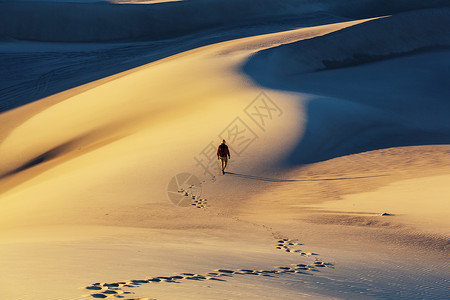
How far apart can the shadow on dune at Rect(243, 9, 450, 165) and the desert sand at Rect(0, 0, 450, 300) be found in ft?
0.27

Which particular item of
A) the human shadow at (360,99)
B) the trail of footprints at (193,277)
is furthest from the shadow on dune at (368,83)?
the trail of footprints at (193,277)

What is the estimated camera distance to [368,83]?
23688 mm

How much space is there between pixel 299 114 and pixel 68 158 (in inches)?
229

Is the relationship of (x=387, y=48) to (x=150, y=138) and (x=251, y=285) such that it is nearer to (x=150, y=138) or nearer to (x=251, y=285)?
(x=150, y=138)

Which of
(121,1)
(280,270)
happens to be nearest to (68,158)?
(280,270)

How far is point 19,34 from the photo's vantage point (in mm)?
37781

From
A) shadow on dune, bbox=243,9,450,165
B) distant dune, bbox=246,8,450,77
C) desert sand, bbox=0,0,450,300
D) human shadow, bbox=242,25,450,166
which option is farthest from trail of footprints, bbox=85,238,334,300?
distant dune, bbox=246,8,450,77

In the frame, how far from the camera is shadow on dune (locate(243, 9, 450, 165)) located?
16.4 meters

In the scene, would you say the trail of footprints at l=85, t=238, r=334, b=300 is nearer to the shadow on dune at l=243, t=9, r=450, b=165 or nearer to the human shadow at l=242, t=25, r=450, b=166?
the human shadow at l=242, t=25, r=450, b=166

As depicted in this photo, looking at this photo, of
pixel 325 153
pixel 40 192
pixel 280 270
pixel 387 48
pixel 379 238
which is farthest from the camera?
pixel 387 48

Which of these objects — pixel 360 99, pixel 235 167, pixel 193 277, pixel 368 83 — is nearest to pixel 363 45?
pixel 368 83

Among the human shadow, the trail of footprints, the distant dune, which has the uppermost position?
the distant dune

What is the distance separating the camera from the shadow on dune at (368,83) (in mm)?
16422

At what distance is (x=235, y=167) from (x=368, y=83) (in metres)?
11.1
